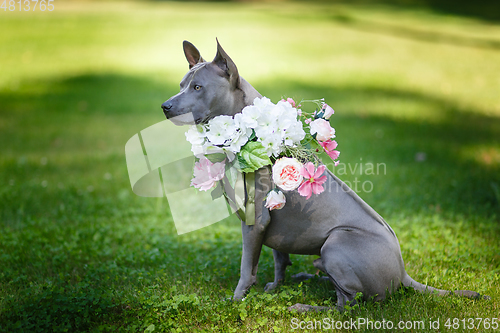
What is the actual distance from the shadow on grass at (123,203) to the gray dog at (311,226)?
0.93 m

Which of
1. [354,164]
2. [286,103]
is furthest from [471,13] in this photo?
[286,103]

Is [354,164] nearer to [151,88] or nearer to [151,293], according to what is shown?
[151,293]

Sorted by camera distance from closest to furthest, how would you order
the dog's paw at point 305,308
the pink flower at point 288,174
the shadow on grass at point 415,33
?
1. the pink flower at point 288,174
2. the dog's paw at point 305,308
3. the shadow on grass at point 415,33

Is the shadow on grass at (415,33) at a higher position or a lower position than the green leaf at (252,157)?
lower

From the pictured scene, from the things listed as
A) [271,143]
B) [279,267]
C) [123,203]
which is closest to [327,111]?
[271,143]

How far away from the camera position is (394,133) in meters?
9.53

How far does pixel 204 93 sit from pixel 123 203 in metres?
3.80

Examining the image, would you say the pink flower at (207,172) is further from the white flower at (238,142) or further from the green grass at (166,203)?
the green grass at (166,203)

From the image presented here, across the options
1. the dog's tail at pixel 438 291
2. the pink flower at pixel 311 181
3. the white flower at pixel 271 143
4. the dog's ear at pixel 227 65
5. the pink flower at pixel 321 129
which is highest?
the dog's ear at pixel 227 65

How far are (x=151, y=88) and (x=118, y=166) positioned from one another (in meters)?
6.30

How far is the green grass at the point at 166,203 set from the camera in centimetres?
356

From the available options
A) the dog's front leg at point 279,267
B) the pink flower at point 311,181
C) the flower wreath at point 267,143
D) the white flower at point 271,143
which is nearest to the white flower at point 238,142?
the flower wreath at point 267,143

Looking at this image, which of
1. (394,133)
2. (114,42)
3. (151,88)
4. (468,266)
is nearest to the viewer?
(468,266)

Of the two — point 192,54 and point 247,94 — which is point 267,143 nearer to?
point 247,94
